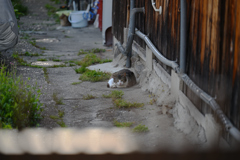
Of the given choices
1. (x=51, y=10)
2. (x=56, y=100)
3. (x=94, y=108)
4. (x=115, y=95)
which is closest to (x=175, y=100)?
(x=94, y=108)

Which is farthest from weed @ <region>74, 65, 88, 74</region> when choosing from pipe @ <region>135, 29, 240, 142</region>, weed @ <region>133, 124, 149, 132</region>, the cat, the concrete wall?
weed @ <region>133, 124, 149, 132</region>

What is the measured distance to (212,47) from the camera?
12.1 ft

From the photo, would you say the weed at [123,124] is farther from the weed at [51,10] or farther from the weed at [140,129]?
the weed at [51,10]

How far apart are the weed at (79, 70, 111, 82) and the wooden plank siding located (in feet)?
8.65

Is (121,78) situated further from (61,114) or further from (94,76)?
(61,114)

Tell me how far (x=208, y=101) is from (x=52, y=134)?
211cm

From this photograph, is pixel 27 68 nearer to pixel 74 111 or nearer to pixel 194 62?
pixel 74 111

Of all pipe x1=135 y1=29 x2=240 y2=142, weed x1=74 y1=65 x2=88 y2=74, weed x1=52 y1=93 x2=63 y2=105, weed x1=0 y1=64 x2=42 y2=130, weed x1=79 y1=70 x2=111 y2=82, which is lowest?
weed x1=74 y1=65 x2=88 y2=74

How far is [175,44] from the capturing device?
17.4 feet

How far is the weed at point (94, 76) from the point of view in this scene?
816 centimetres

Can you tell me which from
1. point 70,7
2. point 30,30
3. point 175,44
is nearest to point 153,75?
point 175,44

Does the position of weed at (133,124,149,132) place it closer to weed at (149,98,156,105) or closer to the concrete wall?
the concrete wall

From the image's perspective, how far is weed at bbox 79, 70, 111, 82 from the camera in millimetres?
8164

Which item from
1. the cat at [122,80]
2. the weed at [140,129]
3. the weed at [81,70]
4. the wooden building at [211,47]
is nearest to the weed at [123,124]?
the weed at [140,129]
